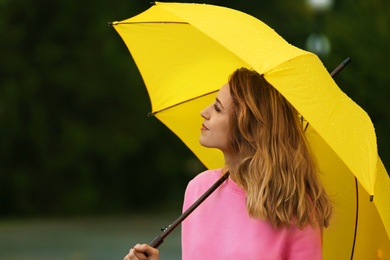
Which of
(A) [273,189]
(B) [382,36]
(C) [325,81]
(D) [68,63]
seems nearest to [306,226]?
(A) [273,189]

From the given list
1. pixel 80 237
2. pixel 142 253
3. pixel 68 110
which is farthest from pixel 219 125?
pixel 68 110

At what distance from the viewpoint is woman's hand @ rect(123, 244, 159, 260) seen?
4438 mm

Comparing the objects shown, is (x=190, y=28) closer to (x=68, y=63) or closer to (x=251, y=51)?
(x=251, y=51)

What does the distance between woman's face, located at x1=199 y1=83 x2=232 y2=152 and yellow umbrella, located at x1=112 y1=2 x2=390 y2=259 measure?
0.25m

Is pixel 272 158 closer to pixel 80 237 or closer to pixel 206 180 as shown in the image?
pixel 206 180

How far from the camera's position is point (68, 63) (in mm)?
24141

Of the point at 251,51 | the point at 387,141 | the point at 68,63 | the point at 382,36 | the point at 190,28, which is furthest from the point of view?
the point at 68,63

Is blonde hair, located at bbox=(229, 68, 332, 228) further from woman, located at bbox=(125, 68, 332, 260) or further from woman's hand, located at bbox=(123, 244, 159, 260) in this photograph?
woman's hand, located at bbox=(123, 244, 159, 260)

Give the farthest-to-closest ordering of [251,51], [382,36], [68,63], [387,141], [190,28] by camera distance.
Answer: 1. [68,63]
2. [382,36]
3. [387,141]
4. [190,28]
5. [251,51]

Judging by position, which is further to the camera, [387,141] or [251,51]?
[387,141]

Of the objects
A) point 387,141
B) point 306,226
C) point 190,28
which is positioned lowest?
point 387,141

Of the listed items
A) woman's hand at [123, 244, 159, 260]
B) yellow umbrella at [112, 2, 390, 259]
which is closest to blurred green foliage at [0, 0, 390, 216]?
yellow umbrella at [112, 2, 390, 259]

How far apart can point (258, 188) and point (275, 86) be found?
407 mm

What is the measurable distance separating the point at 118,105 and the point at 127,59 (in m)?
1.07
